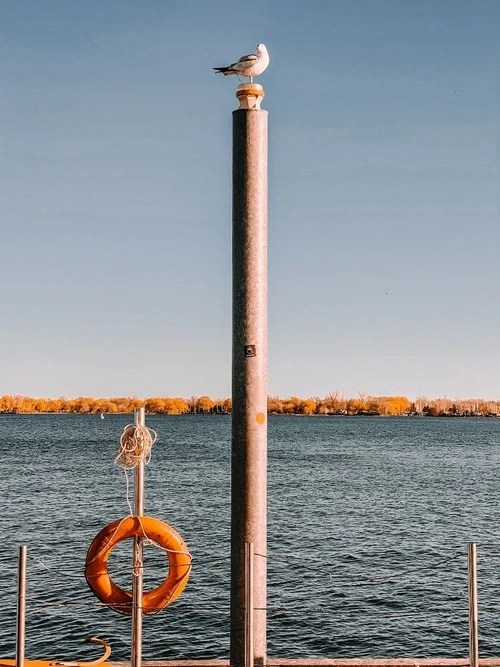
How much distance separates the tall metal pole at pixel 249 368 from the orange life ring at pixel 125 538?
55cm

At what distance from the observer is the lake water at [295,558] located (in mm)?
14148

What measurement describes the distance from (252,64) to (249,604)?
141 inches

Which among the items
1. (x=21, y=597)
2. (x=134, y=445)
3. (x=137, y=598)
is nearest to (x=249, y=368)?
(x=134, y=445)

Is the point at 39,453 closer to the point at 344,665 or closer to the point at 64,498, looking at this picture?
the point at 64,498

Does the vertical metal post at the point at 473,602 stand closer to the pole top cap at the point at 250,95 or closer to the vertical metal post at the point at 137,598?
the vertical metal post at the point at 137,598

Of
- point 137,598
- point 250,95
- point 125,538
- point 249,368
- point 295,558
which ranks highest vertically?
point 250,95

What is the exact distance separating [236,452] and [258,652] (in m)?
1.31

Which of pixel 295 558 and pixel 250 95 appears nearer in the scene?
pixel 250 95

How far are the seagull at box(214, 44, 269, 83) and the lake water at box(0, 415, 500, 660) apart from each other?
349 cm

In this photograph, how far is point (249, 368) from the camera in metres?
5.20

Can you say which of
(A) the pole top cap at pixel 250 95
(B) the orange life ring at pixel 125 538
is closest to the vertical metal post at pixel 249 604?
(B) the orange life ring at pixel 125 538

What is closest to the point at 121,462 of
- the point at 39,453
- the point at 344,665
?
the point at 344,665

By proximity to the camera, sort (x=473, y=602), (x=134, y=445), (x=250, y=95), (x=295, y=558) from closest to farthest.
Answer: (x=473, y=602)
(x=250, y=95)
(x=134, y=445)
(x=295, y=558)

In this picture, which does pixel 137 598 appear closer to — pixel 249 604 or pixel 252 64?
pixel 249 604
